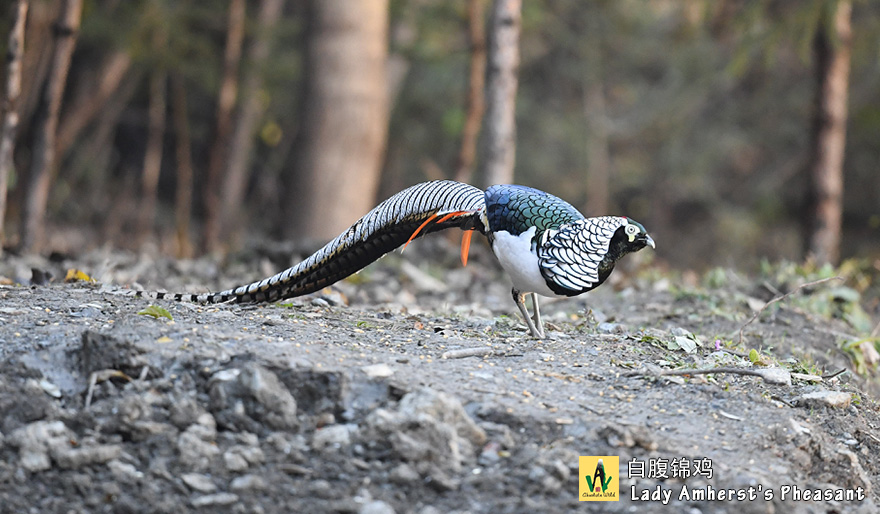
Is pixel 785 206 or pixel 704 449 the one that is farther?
pixel 785 206

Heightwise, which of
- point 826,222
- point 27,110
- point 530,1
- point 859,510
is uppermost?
point 530,1

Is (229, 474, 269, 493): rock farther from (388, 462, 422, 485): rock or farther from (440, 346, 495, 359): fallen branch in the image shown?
(440, 346, 495, 359): fallen branch

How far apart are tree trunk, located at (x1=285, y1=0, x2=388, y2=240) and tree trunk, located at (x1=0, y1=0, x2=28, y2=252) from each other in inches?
121

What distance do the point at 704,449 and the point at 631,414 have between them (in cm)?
28

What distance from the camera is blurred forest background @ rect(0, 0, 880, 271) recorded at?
26.7 ft

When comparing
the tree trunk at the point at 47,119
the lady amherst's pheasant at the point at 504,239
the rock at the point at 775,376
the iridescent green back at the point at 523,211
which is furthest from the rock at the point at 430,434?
the tree trunk at the point at 47,119

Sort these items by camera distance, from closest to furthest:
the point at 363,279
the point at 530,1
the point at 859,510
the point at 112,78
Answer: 1. the point at 859,510
2. the point at 363,279
3. the point at 112,78
4. the point at 530,1

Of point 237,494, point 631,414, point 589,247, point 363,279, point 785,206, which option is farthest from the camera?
point 785,206

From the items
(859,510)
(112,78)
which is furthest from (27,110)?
(859,510)

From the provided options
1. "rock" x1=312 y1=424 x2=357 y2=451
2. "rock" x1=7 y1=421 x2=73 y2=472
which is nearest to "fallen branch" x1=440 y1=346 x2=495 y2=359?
"rock" x1=312 y1=424 x2=357 y2=451

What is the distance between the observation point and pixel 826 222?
29.0 feet

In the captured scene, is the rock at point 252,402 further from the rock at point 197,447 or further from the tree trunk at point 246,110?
the tree trunk at point 246,110

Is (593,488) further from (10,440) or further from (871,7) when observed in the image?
(871,7)

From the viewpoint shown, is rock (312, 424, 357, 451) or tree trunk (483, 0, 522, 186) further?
tree trunk (483, 0, 522, 186)
